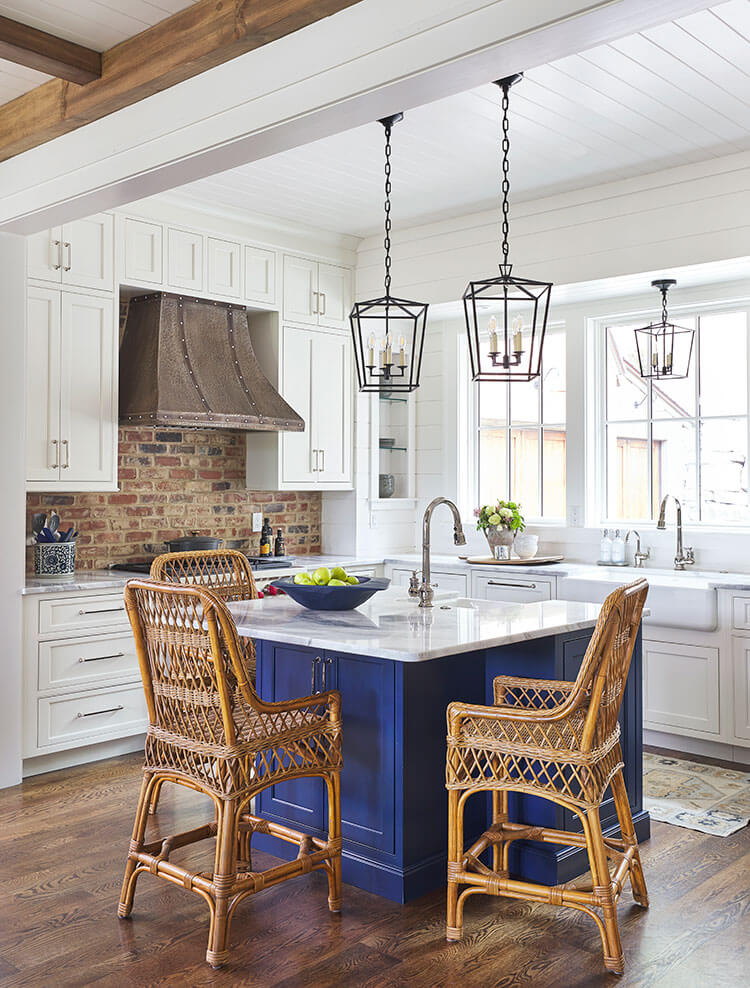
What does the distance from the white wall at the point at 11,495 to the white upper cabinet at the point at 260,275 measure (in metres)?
1.47

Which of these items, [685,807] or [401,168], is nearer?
[685,807]

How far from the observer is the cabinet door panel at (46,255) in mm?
4418

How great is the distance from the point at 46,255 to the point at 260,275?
4.36ft

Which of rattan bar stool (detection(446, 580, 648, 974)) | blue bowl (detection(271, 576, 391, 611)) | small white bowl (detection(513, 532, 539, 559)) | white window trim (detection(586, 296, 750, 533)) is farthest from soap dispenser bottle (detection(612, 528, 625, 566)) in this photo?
rattan bar stool (detection(446, 580, 648, 974))

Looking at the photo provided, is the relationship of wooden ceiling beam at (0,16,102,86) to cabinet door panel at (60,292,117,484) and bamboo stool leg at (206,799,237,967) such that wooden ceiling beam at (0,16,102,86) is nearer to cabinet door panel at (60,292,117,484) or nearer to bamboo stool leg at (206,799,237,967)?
cabinet door panel at (60,292,117,484)

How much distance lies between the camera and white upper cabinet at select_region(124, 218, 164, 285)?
481cm

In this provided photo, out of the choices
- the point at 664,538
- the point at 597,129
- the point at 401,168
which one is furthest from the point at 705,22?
the point at 664,538

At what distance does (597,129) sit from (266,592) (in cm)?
250

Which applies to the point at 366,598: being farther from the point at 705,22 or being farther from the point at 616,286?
the point at 616,286

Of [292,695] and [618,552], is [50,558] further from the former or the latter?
[618,552]

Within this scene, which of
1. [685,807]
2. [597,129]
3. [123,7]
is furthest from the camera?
[597,129]

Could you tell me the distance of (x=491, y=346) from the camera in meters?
3.05

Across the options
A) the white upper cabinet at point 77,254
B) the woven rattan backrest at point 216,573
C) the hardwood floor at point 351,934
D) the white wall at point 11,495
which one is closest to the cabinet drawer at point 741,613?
the hardwood floor at point 351,934

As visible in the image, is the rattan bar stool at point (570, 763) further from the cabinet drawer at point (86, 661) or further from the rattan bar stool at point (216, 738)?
the cabinet drawer at point (86, 661)
